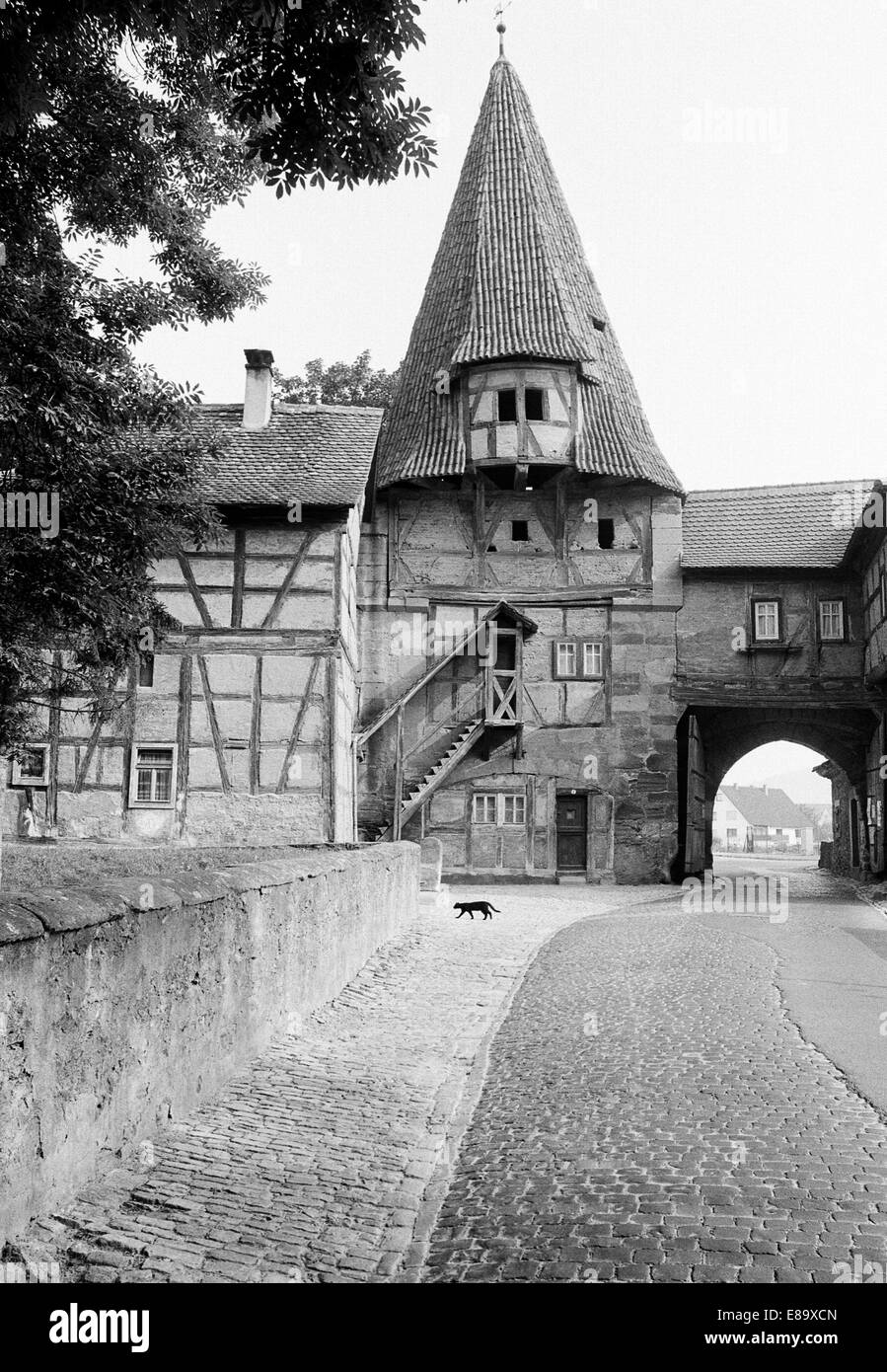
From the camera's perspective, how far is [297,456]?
21.2 m

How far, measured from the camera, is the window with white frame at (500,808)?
2603 centimetres

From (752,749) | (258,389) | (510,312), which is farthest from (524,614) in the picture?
(752,749)

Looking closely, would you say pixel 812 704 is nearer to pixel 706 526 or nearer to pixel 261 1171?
pixel 706 526

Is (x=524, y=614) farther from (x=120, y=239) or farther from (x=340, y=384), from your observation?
(x=120, y=239)

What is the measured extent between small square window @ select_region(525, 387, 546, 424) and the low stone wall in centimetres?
1994

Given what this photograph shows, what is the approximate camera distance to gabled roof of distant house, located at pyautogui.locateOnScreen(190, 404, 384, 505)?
65.0ft

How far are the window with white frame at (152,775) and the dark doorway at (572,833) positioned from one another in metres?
9.73

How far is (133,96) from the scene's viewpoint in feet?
29.1

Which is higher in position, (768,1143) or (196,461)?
(196,461)

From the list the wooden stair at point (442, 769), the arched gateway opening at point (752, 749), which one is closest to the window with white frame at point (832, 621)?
the arched gateway opening at point (752, 749)

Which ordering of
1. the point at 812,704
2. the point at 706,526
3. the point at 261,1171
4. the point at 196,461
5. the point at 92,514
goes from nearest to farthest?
1. the point at 261,1171
2. the point at 92,514
3. the point at 196,461
4. the point at 812,704
5. the point at 706,526

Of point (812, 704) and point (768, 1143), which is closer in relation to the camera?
point (768, 1143)
